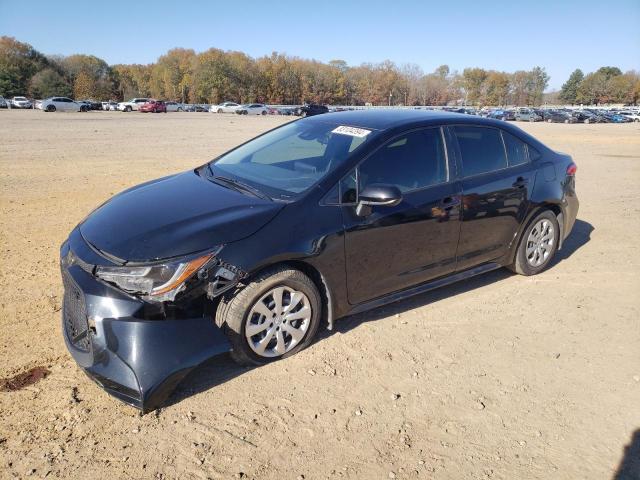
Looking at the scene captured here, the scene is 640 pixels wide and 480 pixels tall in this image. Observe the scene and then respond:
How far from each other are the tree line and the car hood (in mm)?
92673

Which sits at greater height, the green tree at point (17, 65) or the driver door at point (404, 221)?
the green tree at point (17, 65)

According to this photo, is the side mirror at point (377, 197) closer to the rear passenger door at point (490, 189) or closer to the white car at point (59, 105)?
the rear passenger door at point (490, 189)

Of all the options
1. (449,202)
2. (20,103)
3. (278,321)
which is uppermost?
(449,202)

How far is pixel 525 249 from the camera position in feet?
16.7

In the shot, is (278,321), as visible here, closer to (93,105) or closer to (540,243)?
(540,243)

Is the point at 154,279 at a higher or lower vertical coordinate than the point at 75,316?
higher

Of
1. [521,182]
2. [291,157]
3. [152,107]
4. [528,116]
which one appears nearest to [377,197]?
[291,157]

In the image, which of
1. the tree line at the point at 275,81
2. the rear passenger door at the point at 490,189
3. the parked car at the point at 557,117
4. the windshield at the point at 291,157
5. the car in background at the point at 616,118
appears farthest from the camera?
the tree line at the point at 275,81

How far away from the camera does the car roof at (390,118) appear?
415 centimetres

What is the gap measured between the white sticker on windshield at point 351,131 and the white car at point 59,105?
5636cm

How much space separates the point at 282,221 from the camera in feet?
10.9

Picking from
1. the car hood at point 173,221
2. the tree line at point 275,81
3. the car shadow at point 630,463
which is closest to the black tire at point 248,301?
the car hood at point 173,221

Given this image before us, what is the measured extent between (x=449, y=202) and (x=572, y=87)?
151 metres

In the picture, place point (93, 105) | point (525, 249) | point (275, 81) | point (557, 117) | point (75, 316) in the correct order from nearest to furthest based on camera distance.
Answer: point (75, 316)
point (525, 249)
point (557, 117)
point (93, 105)
point (275, 81)
